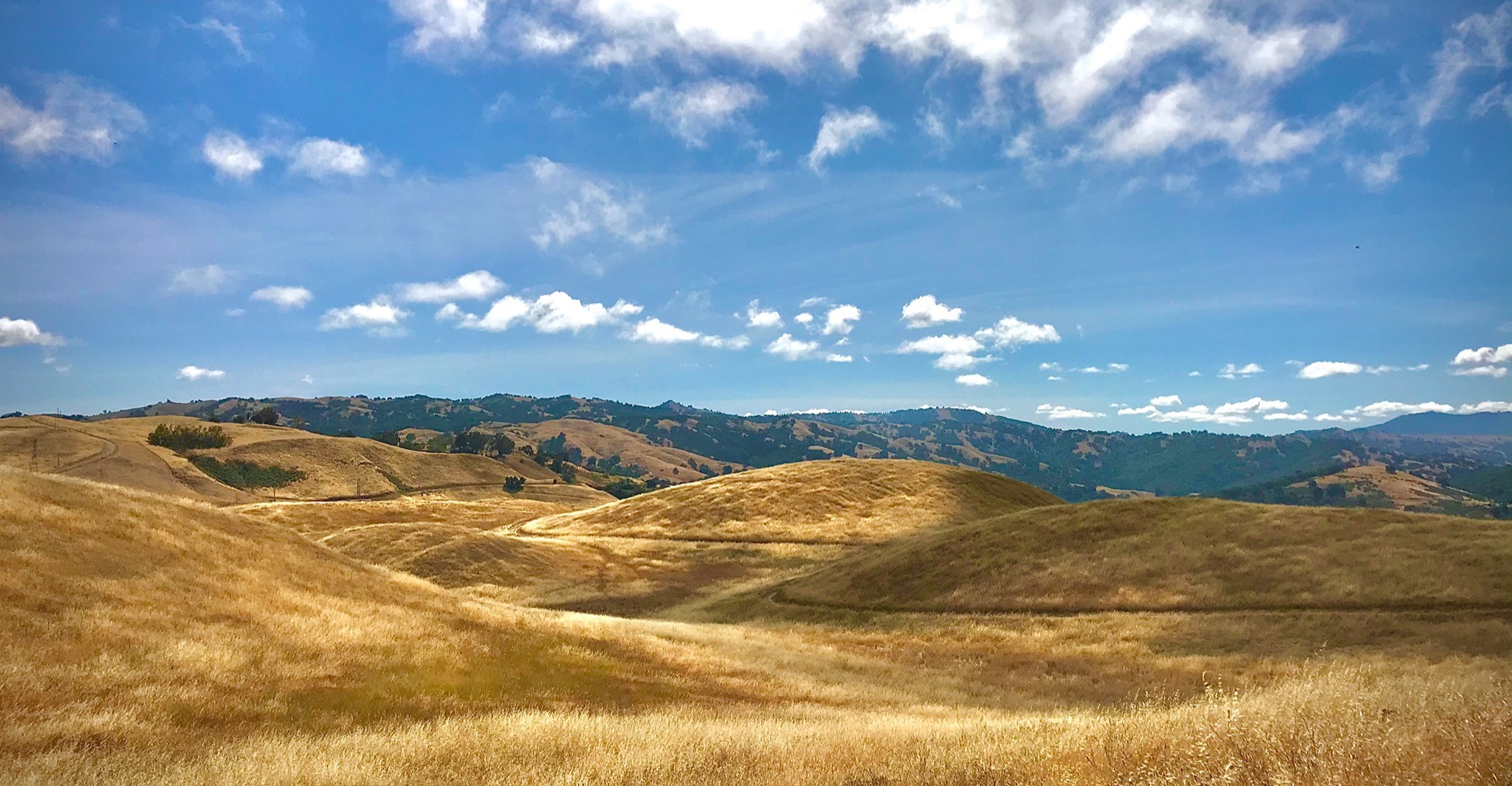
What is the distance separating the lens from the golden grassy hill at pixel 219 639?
579 inches

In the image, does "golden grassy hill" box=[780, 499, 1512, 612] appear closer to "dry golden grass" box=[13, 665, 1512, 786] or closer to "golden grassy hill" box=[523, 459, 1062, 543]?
"golden grassy hill" box=[523, 459, 1062, 543]

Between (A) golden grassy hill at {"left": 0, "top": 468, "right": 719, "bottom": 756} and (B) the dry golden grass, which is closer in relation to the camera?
(B) the dry golden grass

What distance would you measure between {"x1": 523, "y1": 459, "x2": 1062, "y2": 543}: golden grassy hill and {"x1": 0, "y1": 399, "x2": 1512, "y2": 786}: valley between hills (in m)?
28.9

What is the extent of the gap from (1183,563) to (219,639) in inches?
2225

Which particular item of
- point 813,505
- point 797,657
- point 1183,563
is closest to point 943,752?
point 797,657

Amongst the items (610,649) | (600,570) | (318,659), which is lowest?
(600,570)

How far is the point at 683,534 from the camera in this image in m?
102

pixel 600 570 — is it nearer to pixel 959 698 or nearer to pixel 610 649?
pixel 610 649

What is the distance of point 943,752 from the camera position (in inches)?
520

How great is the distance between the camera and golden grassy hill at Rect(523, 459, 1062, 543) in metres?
102

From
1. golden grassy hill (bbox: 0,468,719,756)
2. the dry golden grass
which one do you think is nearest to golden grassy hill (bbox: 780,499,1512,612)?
the dry golden grass

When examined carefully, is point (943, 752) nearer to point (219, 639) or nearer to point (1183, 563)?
point (219, 639)

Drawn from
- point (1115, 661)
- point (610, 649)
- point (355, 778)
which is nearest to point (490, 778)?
point (355, 778)

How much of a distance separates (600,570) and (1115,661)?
56.4m
